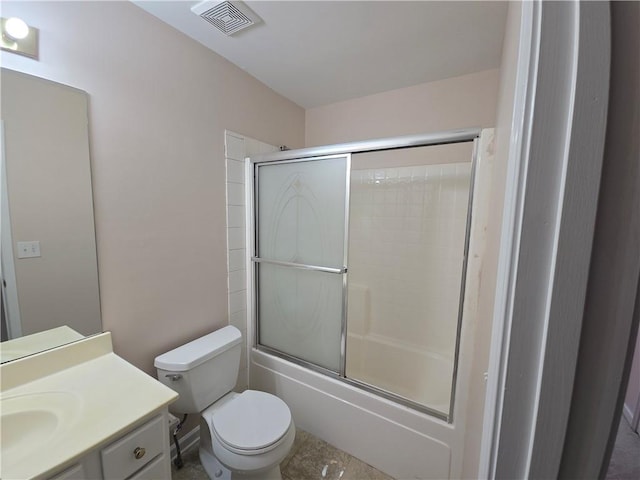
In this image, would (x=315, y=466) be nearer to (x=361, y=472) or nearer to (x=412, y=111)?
(x=361, y=472)

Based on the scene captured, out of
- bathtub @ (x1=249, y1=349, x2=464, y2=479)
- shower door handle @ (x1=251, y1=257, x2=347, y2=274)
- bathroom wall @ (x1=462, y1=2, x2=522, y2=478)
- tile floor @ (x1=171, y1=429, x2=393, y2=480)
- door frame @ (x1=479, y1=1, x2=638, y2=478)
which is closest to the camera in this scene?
door frame @ (x1=479, y1=1, x2=638, y2=478)

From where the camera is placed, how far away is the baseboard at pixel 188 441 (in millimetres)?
1593

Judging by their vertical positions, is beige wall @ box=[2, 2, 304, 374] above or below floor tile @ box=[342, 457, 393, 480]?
above

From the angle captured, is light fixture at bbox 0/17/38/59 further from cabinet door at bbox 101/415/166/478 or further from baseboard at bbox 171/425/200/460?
baseboard at bbox 171/425/200/460

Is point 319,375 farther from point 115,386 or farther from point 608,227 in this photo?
point 608,227

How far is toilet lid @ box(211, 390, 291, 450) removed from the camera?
123 centimetres

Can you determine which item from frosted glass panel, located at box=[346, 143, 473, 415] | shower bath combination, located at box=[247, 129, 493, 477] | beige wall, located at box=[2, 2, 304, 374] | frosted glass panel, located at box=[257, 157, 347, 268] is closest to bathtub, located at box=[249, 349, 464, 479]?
shower bath combination, located at box=[247, 129, 493, 477]

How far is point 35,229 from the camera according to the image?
104 cm

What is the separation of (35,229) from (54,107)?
490 mm

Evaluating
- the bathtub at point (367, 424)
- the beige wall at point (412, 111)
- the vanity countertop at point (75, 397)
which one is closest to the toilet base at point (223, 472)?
the bathtub at point (367, 424)

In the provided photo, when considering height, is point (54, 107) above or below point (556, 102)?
above

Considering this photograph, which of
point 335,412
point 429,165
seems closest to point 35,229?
point 335,412

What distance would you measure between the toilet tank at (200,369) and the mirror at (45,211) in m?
0.42

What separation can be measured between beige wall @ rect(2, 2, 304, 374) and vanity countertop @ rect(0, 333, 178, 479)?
18 cm
